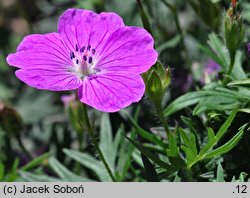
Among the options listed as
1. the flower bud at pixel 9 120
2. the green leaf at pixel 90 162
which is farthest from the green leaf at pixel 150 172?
the flower bud at pixel 9 120

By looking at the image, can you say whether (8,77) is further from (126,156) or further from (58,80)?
(58,80)

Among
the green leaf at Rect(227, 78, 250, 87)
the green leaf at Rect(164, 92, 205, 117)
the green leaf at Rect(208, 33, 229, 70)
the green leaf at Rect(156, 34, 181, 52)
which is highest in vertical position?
the green leaf at Rect(156, 34, 181, 52)

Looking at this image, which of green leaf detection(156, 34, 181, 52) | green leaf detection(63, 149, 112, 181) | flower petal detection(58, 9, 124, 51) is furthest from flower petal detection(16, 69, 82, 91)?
green leaf detection(156, 34, 181, 52)

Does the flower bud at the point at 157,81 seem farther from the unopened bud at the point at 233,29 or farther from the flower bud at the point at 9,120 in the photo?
the flower bud at the point at 9,120

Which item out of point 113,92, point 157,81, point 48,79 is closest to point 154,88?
point 157,81

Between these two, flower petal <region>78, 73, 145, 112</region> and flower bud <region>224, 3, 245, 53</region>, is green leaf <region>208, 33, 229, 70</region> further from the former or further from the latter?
flower petal <region>78, 73, 145, 112</region>

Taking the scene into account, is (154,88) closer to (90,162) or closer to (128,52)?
(128,52)
